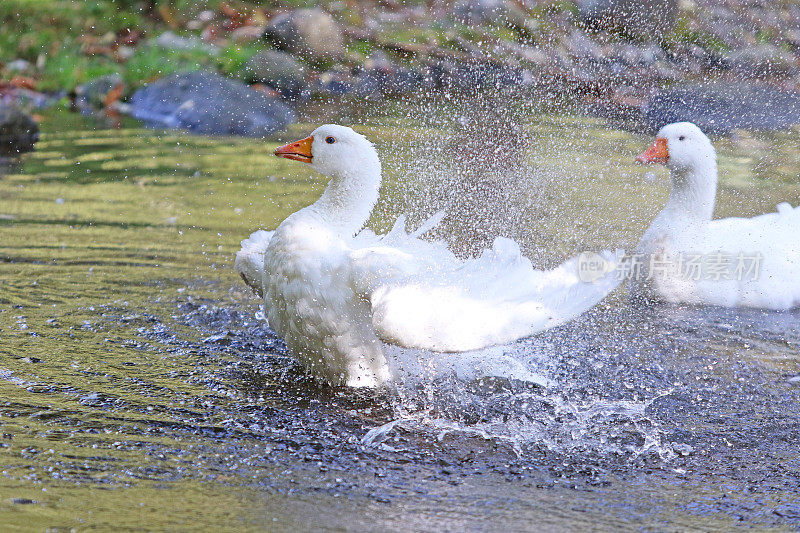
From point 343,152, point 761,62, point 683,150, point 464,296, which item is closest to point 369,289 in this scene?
point 464,296

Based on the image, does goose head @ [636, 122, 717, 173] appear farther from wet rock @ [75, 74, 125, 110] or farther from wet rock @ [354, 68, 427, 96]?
wet rock @ [75, 74, 125, 110]

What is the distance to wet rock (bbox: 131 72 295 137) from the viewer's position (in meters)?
10.9

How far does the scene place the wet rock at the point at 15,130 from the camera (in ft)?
31.5

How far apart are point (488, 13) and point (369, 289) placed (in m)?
12.0

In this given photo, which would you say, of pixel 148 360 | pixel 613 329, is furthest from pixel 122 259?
pixel 613 329

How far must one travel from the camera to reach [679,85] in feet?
39.1

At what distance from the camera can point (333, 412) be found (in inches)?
160

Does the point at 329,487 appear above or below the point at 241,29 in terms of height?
Answer: below

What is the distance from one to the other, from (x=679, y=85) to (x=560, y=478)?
9.49m

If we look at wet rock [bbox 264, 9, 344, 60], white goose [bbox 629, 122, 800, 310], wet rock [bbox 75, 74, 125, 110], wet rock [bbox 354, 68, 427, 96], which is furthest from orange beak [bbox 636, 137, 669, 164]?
wet rock [bbox 75, 74, 125, 110]

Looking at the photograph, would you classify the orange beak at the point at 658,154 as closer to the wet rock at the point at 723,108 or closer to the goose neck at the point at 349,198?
the goose neck at the point at 349,198

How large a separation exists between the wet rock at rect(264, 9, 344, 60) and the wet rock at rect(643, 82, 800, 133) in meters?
4.62

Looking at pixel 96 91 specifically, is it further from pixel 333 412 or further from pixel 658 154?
pixel 333 412

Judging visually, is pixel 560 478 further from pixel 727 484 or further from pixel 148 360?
pixel 148 360
